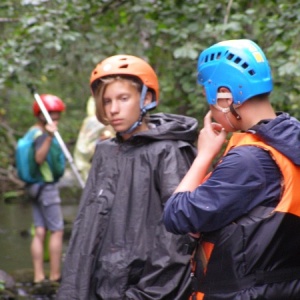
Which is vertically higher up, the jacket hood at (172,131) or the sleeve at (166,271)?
the jacket hood at (172,131)

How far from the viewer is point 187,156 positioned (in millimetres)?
4457

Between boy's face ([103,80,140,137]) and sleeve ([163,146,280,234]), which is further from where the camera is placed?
boy's face ([103,80,140,137])

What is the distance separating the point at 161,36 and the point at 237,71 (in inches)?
232

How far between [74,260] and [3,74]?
4.45 metres

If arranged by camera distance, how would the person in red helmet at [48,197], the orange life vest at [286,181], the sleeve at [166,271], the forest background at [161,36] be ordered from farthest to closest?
1. the person in red helmet at [48,197]
2. the forest background at [161,36]
3. the sleeve at [166,271]
4. the orange life vest at [286,181]

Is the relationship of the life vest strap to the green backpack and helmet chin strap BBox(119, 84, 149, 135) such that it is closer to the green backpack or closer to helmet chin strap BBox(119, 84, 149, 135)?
helmet chin strap BBox(119, 84, 149, 135)

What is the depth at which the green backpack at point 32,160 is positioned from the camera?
865cm

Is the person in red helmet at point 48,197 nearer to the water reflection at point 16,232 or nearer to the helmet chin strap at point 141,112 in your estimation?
the water reflection at point 16,232

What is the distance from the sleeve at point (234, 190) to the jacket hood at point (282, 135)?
0.06 meters

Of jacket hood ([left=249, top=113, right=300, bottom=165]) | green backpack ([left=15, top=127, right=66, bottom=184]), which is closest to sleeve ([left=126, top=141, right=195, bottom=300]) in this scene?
jacket hood ([left=249, top=113, right=300, bottom=165])

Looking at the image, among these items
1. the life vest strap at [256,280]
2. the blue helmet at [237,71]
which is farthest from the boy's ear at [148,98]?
the life vest strap at [256,280]

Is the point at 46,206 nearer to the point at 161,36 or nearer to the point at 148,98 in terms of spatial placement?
the point at 161,36

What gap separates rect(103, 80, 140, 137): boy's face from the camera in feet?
14.9

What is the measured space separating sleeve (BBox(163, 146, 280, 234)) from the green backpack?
5622 millimetres
